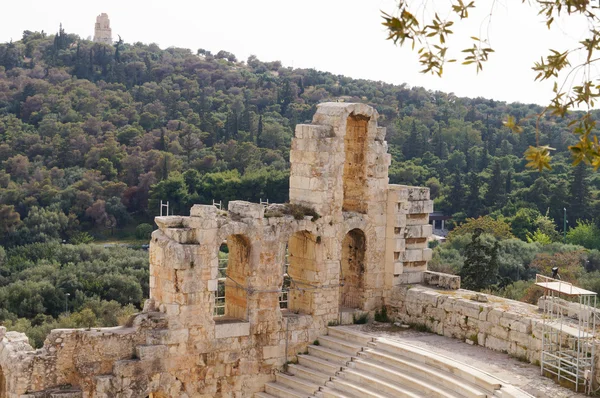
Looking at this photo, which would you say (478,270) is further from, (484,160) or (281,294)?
(484,160)

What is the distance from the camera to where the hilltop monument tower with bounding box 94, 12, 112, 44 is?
97175 mm

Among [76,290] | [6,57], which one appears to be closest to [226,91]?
[6,57]

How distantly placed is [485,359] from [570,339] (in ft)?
5.91

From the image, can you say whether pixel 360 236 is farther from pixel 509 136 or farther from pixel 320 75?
pixel 320 75

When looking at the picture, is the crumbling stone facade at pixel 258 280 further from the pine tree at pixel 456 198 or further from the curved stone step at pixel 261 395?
the pine tree at pixel 456 198

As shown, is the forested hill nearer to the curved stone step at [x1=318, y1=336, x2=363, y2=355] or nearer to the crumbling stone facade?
the crumbling stone facade

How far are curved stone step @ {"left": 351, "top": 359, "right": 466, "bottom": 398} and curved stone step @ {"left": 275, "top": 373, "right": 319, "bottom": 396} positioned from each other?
88 cm

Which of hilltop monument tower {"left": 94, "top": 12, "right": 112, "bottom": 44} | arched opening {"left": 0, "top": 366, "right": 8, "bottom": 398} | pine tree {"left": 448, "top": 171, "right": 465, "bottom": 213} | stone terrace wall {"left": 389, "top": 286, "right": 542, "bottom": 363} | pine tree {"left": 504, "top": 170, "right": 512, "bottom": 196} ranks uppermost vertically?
hilltop monument tower {"left": 94, "top": 12, "right": 112, "bottom": 44}

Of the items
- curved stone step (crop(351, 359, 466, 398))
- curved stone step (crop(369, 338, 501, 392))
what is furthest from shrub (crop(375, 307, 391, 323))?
curved stone step (crop(351, 359, 466, 398))

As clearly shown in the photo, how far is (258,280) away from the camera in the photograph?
20.0 metres

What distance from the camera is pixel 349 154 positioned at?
22.1m

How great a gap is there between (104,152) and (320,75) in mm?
31026

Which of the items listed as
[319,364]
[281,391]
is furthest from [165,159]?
[281,391]

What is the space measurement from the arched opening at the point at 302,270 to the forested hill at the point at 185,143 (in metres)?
30.2
